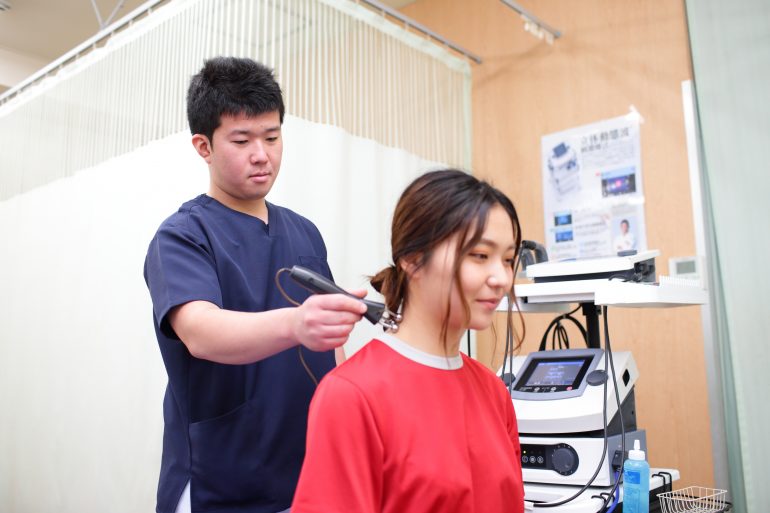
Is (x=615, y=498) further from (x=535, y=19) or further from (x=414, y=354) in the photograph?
(x=535, y=19)

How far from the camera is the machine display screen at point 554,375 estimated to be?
1.59 metres

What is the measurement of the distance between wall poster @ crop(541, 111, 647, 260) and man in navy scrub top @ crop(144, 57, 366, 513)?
1688 mm

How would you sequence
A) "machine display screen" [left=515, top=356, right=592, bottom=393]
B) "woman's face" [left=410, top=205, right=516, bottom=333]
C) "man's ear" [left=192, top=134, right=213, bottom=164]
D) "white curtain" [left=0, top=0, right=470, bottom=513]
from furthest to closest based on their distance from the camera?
"white curtain" [left=0, top=0, right=470, bottom=513] → "machine display screen" [left=515, top=356, right=592, bottom=393] → "man's ear" [left=192, top=134, right=213, bottom=164] → "woman's face" [left=410, top=205, right=516, bottom=333]

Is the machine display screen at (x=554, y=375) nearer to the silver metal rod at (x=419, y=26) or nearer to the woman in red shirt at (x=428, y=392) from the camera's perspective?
the woman in red shirt at (x=428, y=392)

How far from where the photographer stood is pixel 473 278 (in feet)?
3.27

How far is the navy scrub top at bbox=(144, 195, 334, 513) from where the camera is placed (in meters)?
1.20

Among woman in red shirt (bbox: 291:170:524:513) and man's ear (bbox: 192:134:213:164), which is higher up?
man's ear (bbox: 192:134:213:164)

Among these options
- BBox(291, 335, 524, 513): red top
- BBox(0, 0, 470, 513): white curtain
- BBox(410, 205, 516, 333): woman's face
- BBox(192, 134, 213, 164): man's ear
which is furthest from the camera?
BBox(0, 0, 470, 513): white curtain

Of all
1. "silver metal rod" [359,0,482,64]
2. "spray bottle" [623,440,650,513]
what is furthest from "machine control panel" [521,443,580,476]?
"silver metal rod" [359,0,482,64]

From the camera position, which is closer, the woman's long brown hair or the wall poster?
the woman's long brown hair

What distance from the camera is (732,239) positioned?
5.89ft

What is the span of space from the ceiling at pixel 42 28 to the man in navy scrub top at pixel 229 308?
267 cm

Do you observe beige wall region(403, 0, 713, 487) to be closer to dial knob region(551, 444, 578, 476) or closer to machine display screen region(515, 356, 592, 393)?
machine display screen region(515, 356, 592, 393)

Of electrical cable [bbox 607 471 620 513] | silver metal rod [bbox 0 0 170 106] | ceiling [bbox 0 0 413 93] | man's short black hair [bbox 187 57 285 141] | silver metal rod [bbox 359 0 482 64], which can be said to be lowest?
electrical cable [bbox 607 471 620 513]
